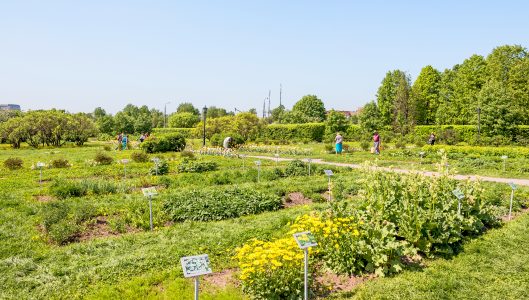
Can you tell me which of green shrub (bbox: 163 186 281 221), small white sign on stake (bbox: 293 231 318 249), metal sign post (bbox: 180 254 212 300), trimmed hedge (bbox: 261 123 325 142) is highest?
trimmed hedge (bbox: 261 123 325 142)

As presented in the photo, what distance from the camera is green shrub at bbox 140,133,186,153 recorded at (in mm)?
24688

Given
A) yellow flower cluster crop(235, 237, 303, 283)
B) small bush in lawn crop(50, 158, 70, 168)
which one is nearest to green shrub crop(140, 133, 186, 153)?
small bush in lawn crop(50, 158, 70, 168)

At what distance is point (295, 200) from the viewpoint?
10.7m

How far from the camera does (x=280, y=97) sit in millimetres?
77625

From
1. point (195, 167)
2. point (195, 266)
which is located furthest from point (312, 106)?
point (195, 266)

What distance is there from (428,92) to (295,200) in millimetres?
45588

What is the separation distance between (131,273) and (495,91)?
121 feet

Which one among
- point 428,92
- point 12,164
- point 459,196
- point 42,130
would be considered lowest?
point 12,164

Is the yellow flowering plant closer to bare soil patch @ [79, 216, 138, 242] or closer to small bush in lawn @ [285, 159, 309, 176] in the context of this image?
bare soil patch @ [79, 216, 138, 242]

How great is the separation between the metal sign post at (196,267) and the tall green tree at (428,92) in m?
49.1

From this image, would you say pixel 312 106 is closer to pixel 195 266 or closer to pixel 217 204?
pixel 217 204

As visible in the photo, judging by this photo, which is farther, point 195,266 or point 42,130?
point 42,130

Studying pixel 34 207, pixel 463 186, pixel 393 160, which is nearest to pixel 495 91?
pixel 393 160

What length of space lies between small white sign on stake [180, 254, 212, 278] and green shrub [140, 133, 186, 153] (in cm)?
2158
